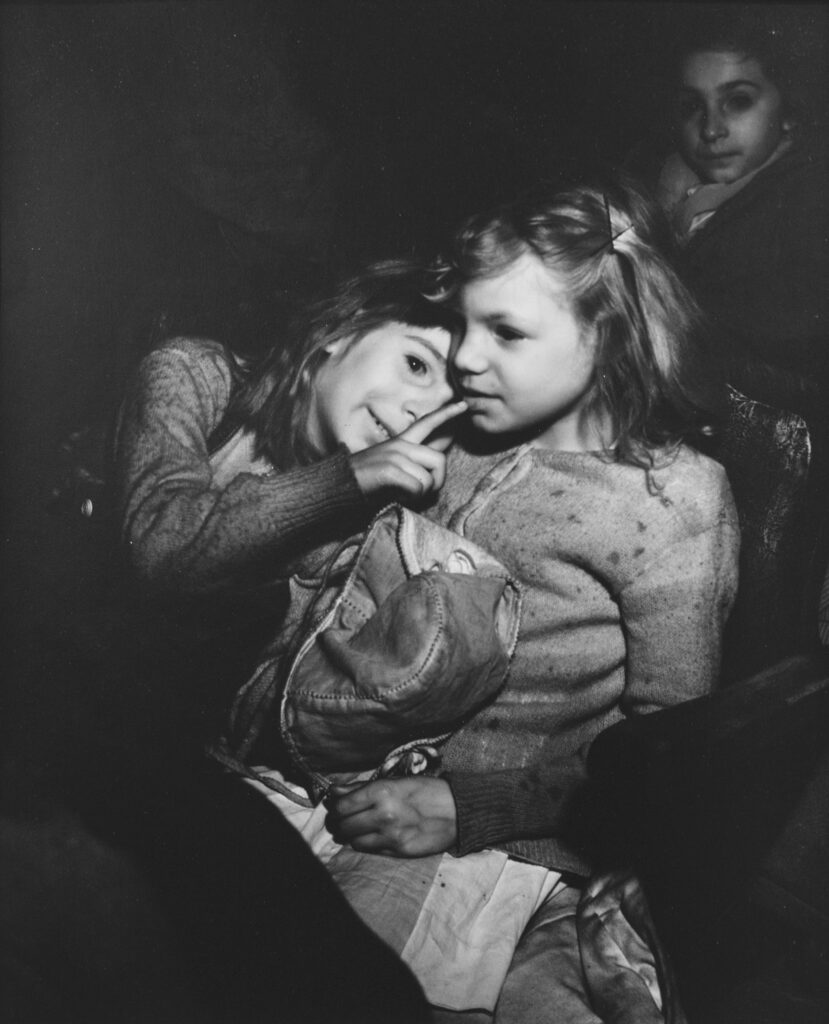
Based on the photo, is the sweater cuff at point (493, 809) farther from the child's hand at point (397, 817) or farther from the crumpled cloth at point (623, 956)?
the crumpled cloth at point (623, 956)

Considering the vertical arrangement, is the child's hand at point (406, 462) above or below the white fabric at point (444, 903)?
above

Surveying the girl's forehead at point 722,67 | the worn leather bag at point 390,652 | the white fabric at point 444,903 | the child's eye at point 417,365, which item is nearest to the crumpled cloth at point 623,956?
the white fabric at point 444,903

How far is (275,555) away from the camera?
169cm

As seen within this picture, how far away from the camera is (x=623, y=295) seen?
158 centimetres

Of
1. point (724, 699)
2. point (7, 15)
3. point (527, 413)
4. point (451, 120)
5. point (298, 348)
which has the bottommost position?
point (724, 699)

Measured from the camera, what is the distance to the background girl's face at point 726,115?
62.3 inches

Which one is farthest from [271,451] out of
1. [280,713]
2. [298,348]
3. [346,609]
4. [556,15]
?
[556,15]

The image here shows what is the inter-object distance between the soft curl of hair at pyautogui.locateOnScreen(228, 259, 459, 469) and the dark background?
6 cm

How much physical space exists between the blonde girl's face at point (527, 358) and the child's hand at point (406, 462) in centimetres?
8

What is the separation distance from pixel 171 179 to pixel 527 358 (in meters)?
0.87

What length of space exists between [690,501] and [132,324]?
1.22m

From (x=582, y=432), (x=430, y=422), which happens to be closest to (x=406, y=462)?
(x=430, y=422)

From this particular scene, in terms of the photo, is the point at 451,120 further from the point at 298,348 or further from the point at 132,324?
the point at 132,324

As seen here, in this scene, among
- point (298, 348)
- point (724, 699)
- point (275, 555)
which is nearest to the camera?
point (724, 699)
